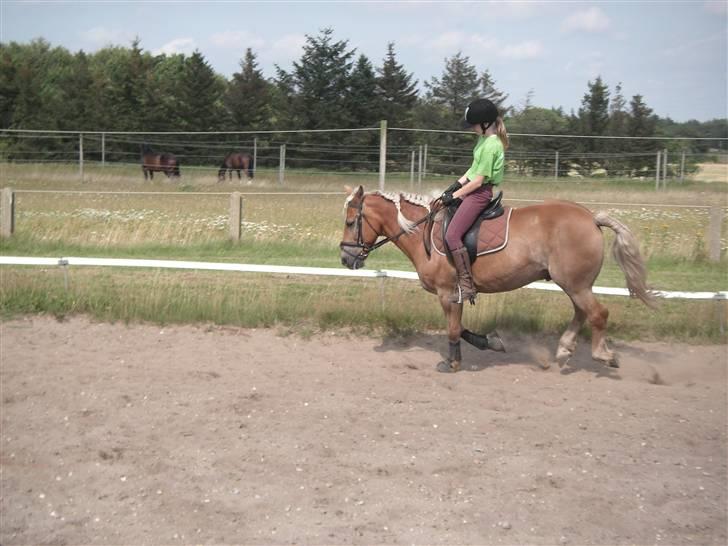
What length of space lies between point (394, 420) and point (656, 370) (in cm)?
343

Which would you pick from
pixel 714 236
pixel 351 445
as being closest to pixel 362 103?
pixel 714 236

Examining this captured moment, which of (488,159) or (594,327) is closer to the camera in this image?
(488,159)

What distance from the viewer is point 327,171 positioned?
24625 millimetres

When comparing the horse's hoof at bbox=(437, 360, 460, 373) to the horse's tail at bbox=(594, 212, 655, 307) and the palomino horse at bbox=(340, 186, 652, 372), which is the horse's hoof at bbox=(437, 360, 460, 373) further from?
the horse's tail at bbox=(594, 212, 655, 307)

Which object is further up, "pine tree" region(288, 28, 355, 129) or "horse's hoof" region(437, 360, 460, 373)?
"pine tree" region(288, 28, 355, 129)

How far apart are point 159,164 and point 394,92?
10.1 metres

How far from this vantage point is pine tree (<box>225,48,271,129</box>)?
128 ft

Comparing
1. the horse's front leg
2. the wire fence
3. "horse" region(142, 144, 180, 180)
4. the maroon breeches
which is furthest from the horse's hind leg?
"horse" region(142, 144, 180, 180)

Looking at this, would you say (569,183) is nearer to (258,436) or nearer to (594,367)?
(594,367)

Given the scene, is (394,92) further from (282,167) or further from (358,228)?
(358,228)

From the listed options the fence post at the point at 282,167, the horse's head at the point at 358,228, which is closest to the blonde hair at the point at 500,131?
the horse's head at the point at 358,228

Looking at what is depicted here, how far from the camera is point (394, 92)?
3316cm

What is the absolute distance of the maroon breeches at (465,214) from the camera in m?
8.12

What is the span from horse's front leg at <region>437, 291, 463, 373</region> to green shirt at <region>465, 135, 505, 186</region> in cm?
137
